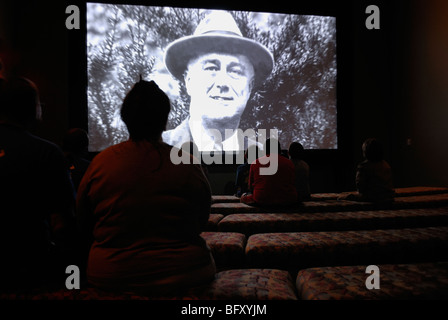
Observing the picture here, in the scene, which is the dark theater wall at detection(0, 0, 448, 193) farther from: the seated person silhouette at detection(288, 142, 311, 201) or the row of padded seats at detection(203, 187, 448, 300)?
the row of padded seats at detection(203, 187, 448, 300)

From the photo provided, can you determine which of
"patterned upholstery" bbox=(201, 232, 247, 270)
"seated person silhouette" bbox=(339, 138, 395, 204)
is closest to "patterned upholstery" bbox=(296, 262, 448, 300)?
"patterned upholstery" bbox=(201, 232, 247, 270)

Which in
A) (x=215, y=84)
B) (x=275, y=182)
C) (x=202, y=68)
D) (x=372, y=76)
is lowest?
(x=275, y=182)

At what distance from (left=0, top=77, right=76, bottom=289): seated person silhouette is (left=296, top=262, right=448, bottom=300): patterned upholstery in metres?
0.91

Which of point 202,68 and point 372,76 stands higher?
point 372,76

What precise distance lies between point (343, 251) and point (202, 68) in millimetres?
4615

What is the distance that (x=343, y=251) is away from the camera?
5.70ft

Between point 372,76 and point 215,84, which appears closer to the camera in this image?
point 215,84

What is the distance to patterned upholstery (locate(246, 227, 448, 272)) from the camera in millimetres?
1737

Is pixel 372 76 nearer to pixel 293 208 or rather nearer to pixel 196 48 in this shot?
pixel 196 48

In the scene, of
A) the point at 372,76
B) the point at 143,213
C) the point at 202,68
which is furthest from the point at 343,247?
the point at 372,76

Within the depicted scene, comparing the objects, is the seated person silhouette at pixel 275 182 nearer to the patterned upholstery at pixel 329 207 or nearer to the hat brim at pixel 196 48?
the patterned upholstery at pixel 329 207

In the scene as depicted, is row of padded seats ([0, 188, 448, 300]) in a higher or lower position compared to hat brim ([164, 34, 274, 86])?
lower

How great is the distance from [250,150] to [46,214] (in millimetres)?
2879

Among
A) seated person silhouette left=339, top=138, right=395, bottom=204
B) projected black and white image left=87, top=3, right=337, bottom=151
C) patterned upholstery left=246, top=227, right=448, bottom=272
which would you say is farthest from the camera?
projected black and white image left=87, top=3, right=337, bottom=151
